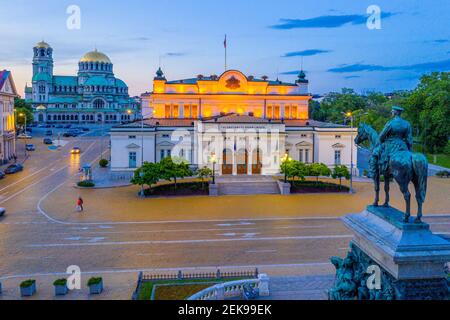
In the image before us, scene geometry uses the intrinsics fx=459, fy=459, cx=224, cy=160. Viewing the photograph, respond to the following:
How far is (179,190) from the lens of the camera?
159ft

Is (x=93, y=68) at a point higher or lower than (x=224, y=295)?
higher

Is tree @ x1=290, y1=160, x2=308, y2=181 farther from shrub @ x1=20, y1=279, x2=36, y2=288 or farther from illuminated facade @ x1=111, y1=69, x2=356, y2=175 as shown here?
shrub @ x1=20, y1=279, x2=36, y2=288

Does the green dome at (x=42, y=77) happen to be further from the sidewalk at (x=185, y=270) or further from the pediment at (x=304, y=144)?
the sidewalk at (x=185, y=270)

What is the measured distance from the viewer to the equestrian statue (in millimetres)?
12930

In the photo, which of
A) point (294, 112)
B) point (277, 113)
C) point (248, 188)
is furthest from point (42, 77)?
point (248, 188)

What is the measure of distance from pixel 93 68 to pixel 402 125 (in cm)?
19092

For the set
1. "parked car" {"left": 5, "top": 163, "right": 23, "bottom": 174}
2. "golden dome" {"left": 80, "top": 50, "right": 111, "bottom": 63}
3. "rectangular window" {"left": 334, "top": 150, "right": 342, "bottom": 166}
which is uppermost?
"golden dome" {"left": 80, "top": 50, "right": 111, "bottom": 63}

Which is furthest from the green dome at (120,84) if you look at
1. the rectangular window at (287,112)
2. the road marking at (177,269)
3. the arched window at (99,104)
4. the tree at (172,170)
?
the road marking at (177,269)

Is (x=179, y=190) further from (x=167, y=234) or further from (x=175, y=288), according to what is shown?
(x=175, y=288)

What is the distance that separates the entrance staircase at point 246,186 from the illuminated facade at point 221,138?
15.9ft

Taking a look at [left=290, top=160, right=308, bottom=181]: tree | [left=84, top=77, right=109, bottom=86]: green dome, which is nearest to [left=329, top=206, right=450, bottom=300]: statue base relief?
[left=290, top=160, right=308, bottom=181]: tree

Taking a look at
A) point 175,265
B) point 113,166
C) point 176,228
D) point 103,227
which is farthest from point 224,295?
point 113,166
